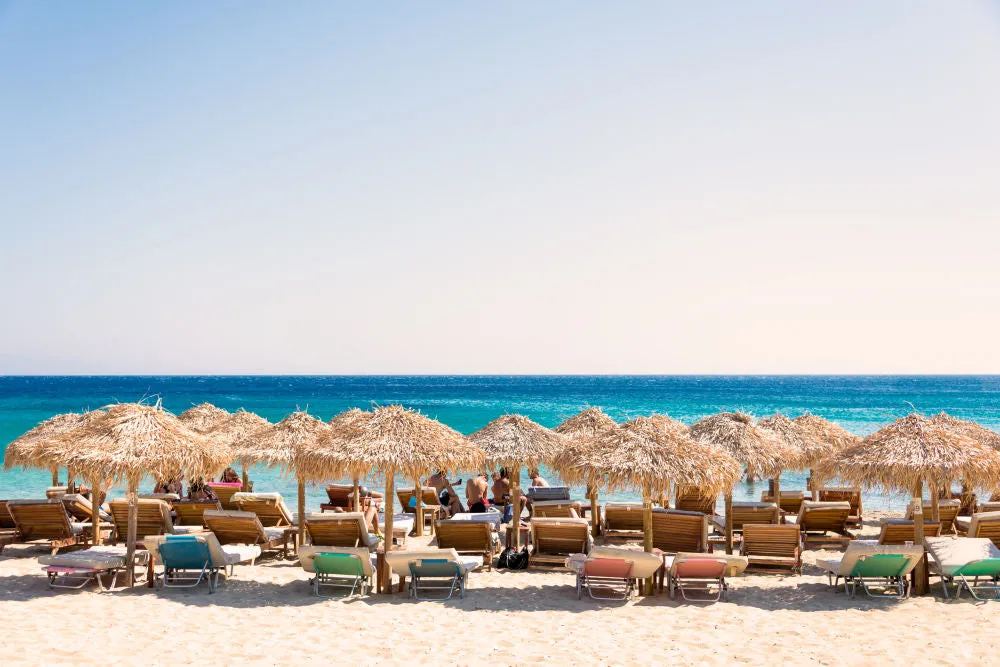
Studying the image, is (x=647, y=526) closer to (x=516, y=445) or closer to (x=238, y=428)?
(x=516, y=445)

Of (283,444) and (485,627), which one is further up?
(283,444)

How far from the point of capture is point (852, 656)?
22.4ft

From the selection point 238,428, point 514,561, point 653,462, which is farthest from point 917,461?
point 238,428

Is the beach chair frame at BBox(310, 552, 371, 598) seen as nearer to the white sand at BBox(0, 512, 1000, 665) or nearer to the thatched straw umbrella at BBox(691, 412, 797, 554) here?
the white sand at BBox(0, 512, 1000, 665)

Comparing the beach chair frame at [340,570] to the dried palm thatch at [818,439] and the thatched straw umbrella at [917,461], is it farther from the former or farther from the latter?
the dried palm thatch at [818,439]

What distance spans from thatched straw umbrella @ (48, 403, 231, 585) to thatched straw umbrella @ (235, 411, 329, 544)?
1818mm

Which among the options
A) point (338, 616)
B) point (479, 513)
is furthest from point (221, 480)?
point (338, 616)

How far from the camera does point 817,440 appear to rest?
45.2 feet

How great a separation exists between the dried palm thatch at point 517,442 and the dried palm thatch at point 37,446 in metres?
5.73

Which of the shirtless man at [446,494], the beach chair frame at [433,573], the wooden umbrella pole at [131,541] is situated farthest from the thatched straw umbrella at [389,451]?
the shirtless man at [446,494]

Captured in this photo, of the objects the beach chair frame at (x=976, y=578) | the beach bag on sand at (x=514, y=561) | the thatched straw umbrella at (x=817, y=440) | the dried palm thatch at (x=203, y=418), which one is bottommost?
the beach bag on sand at (x=514, y=561)

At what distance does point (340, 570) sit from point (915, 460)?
665cm

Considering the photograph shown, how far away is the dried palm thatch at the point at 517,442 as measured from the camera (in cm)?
1155

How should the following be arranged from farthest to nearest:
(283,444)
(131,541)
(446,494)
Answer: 1. (446,494)
2. (283,444)
3. (131,541)
